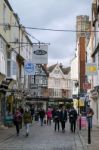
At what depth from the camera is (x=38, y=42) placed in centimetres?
3691

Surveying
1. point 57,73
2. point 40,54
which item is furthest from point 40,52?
point 57,73

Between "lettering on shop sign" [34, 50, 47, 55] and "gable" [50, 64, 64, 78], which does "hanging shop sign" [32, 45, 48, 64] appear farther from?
"gable" [50, 64, 64, 78]

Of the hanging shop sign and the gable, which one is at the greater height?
the gable

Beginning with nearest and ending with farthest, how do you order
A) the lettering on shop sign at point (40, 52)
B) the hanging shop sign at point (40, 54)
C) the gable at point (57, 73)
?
the hanging shop sign at point (40, 54) < the lettering on shop sign at point (40, 52) < the gable at point (57, 73)

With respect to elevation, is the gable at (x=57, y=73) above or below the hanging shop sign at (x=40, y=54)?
above

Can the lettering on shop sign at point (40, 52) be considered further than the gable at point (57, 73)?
No

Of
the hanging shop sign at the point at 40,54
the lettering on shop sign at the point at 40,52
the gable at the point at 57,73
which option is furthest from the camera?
the gable at the point at 57,73

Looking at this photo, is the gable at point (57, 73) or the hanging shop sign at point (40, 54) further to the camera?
the gable at point (57, 73)

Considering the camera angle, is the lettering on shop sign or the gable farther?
the gable

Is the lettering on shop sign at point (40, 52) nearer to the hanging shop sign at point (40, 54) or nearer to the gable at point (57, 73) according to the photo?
the hanging shop sign at point (40, 54)

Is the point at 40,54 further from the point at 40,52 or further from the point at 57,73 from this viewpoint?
the point at 57,73

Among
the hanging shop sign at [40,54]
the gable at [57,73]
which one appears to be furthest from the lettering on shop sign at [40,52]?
the gable at [57,73]

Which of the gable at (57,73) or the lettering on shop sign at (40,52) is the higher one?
the gable at (57,73)

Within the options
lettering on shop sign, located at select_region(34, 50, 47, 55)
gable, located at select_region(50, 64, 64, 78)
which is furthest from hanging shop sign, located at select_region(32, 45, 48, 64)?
gable, located at select_region(50, 64, 64, 78)
